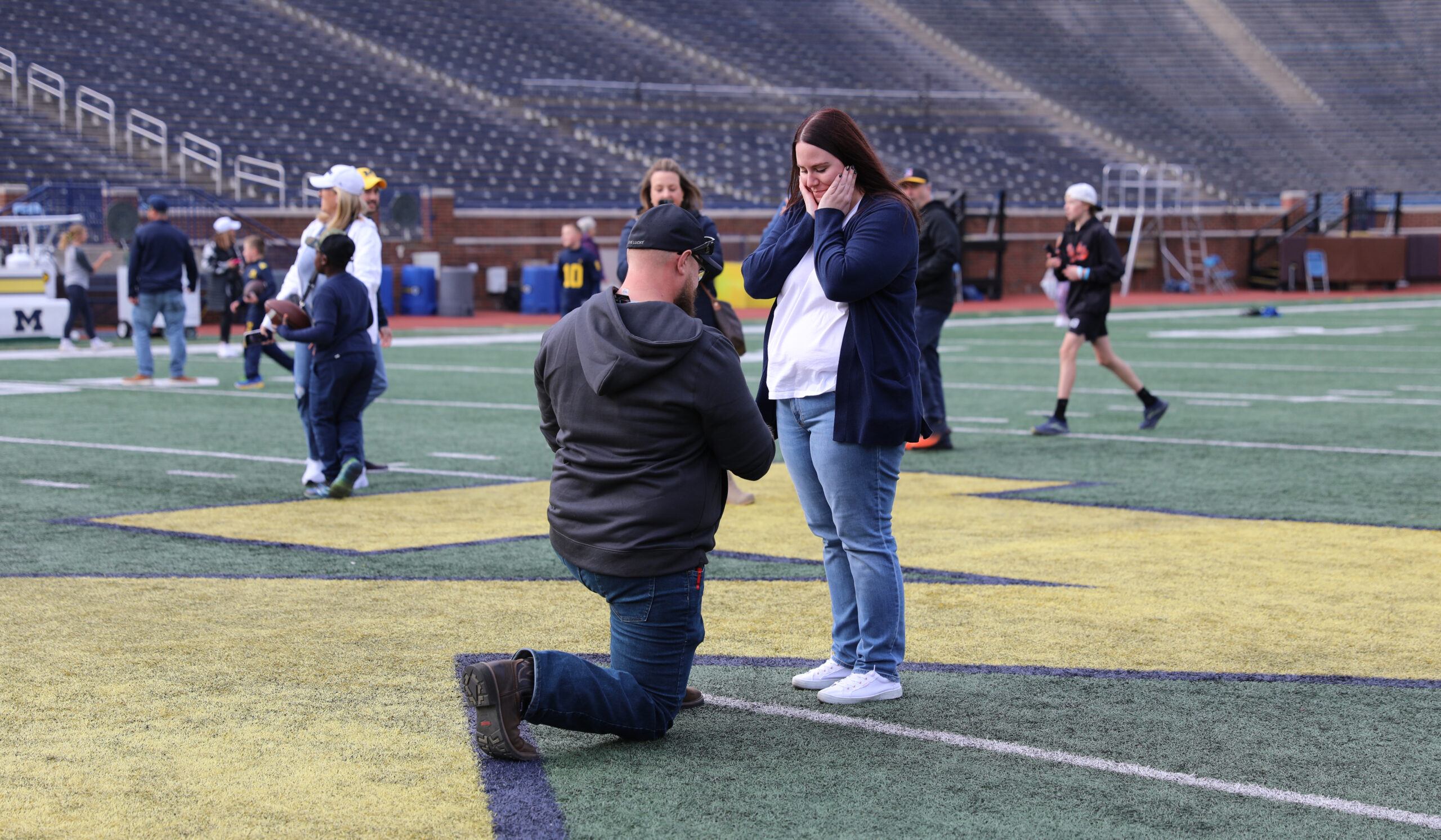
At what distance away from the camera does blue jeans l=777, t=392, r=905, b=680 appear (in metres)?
4.69

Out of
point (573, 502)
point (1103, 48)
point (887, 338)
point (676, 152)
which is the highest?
point (1103, 48)

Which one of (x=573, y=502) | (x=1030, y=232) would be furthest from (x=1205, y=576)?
(x=1030, y=232)

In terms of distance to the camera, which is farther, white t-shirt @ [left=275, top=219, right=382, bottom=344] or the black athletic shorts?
the black athletic shorts

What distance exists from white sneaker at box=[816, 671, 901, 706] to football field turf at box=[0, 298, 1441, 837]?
0.14 ft

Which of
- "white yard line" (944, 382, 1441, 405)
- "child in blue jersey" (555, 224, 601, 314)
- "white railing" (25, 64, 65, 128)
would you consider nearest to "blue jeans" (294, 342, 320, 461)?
"white yard line" (944, 382, 1441, 405)

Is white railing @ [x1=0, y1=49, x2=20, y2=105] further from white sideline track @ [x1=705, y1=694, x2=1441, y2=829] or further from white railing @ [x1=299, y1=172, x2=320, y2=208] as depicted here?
white sideline track @ [x1=705, y1=694, x2=1441, y2=829]

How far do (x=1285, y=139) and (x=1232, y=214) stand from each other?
9.16 m

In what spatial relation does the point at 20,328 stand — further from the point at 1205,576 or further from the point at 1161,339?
the point at 1205,576

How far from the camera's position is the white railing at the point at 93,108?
104ft

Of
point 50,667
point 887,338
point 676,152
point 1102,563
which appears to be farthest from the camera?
point 676,152

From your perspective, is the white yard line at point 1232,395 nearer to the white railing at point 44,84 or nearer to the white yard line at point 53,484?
the white yard line at point 53,484

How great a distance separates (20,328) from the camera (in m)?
21.6

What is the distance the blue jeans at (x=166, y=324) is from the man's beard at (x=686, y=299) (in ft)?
41.0

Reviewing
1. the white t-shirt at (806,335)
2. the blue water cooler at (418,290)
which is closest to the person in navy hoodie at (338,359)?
the white t-shirt at (806,335)
